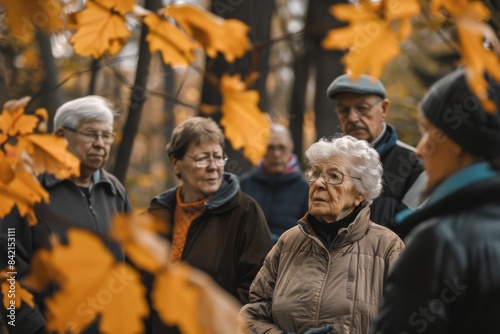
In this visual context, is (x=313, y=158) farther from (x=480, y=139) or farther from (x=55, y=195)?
(x=480, y=139)

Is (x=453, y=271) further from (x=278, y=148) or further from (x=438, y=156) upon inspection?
(x=278, y=148)

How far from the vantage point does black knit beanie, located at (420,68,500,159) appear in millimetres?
2201

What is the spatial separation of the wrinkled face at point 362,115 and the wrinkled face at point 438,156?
2.63 m

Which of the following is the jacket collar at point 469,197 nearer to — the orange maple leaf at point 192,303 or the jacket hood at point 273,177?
the orange maple leaf at point 192,303

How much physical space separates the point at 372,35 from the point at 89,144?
3210 mm

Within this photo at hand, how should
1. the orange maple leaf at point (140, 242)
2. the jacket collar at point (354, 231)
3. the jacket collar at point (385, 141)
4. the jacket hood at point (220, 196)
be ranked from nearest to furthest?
the orange maple leaf at point (140, 242)
the jacket collar at point (354, 231)
the jacket hood at point (220, 196)
the jacket collar at point (385, 141)

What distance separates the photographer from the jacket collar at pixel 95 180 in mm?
4824

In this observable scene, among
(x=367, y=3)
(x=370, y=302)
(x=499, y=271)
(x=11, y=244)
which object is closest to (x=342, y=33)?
(x=367, y=3)

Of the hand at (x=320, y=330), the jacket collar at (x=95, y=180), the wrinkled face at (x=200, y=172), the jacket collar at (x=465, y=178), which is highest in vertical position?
the jacket collar at (x=465, y=178)

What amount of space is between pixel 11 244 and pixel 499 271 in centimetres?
313

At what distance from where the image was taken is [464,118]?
2.24 m

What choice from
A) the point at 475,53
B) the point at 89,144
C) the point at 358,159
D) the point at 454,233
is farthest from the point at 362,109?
the point at 475,53

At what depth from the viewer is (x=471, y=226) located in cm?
206

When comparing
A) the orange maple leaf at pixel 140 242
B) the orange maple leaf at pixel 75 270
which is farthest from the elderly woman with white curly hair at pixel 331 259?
the orange maple leaf at pixel 140 242
